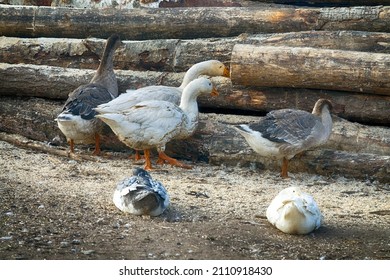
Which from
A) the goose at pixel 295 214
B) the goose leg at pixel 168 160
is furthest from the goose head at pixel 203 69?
the goose at pixel 295 214

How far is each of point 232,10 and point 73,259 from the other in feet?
16.1

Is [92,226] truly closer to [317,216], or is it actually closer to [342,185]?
[317,216]

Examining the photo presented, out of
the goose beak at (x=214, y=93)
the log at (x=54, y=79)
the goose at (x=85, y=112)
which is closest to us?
the goose at (x=85, y=112)

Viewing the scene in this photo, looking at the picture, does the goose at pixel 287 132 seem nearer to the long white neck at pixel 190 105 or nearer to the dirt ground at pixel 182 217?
the dirt ground at pixel 182 217

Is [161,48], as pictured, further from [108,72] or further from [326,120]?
[326,120]

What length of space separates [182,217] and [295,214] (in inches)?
37.1

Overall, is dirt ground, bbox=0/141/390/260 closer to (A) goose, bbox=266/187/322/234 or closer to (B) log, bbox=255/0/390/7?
(A) goose, bbox=266/187/322/234

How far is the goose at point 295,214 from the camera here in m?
6.22

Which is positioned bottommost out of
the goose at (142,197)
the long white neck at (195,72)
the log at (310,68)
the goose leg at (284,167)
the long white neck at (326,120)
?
the goose leg at (284,167)

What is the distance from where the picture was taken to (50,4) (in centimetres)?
1113

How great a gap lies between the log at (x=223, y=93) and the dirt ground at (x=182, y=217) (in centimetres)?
92

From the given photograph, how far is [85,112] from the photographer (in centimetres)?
866

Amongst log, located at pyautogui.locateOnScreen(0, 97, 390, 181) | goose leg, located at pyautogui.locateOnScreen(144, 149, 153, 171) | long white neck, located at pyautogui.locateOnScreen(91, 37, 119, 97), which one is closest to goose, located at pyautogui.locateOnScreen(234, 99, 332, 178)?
log, located at pyautogui.locateOnScreen(0, 97, 390, 181)

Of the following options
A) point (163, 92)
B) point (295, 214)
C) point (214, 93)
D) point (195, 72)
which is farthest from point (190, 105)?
point (295, 214)
